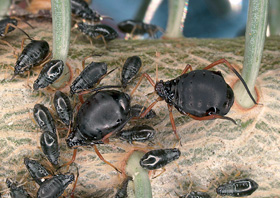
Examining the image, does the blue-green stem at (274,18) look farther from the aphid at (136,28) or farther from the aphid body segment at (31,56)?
the aphid body segment at (31,56)

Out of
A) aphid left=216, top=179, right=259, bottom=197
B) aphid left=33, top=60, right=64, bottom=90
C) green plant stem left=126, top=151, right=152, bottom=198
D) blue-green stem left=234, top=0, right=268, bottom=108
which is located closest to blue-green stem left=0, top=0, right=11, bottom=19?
aphid left=33, top=60, right=64, bottom=90

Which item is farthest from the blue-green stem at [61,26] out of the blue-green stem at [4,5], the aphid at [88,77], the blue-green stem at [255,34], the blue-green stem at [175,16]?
the blue-green stem at [175,16]

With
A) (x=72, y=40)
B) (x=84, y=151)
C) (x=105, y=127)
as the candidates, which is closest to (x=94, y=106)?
(x=105, y=127)

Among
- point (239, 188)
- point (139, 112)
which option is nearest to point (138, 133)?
point (139, 112)

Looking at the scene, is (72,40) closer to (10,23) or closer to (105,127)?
(10,23)

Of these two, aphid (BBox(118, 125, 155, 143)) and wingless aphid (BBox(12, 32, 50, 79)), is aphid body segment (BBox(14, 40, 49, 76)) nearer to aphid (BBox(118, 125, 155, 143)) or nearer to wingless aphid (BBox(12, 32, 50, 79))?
wingless aphid (BBox(12, 32, 50, 79))
